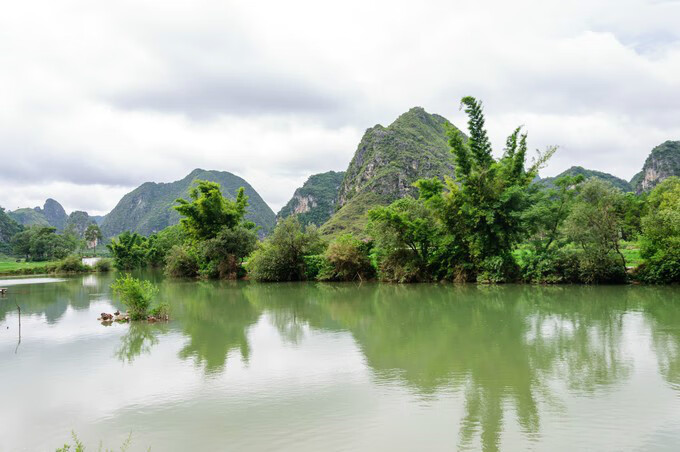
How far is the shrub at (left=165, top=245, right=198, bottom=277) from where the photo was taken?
1633 inches

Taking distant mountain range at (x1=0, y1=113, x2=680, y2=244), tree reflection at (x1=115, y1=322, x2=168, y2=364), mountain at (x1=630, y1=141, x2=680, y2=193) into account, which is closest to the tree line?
tree reflection at (x1=115, y1=322, x2=168, y2=364)

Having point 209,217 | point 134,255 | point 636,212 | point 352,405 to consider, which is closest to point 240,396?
point 352,405

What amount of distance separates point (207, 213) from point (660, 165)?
383 feet

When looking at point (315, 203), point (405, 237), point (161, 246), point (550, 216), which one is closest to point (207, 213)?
point (405, 237)

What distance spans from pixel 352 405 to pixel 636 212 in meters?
46.3

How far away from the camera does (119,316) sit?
17.7 m

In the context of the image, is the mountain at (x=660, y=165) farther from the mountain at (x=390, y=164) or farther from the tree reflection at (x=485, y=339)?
the tree reflection at (x=485, y=339)

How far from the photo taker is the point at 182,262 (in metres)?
41.9

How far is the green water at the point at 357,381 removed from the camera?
6309 mm

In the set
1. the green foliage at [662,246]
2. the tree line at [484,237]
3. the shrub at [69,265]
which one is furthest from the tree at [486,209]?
the shrub at [69,265]

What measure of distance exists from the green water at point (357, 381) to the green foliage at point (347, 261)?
46.0 feet

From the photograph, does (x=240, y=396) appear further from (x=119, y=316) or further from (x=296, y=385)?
(x=119, y=316)

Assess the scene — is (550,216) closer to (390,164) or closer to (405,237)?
(405,237)

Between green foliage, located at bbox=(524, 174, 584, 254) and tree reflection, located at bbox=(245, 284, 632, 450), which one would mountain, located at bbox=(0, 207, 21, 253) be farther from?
green foliage, located at bbox=(524, 174, 584, 254)
